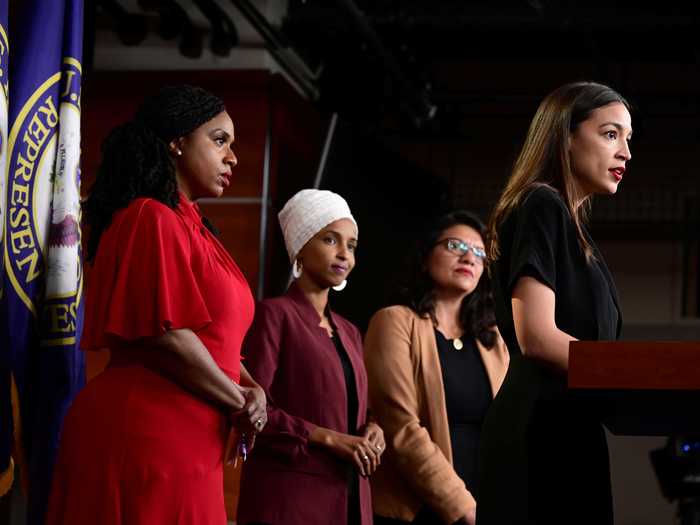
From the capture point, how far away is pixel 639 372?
157cm

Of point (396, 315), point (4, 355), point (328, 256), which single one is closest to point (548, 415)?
point (4, 355)

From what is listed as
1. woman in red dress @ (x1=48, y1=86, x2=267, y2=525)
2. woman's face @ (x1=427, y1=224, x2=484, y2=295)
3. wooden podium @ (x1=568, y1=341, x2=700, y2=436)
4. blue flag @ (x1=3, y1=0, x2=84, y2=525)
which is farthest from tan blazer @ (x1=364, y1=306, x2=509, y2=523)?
wooden podium @ (x1=568, y1=341, x2=700, y2=436)

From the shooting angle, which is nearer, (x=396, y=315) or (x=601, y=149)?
(x=601, y=149)

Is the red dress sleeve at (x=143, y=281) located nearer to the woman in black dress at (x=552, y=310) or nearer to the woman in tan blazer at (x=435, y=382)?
the woman in black dress at (x=552, y=310)

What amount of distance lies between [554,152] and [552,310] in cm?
31

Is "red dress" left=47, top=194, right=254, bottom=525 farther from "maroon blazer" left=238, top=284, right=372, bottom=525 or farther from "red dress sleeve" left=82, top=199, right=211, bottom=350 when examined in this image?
"maroon blazer" left=238, top=284, right=372, bottom=525

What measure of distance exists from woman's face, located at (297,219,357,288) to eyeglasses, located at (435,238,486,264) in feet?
1.93

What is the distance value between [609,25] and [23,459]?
4520 millimetres

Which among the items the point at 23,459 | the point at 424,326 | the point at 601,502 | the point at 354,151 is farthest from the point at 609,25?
the point at 601,502

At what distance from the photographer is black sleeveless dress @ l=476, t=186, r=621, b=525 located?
1810mm

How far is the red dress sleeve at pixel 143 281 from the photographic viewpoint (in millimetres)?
2199

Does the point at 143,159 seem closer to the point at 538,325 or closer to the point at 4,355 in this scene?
the point at 4,355

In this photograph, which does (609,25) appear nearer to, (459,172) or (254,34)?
(254,34)

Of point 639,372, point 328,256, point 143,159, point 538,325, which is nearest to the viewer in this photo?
point 639,372
